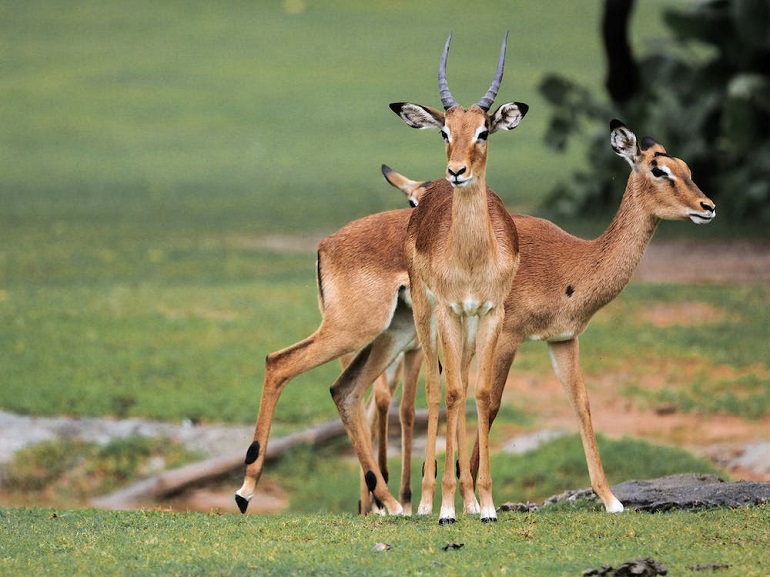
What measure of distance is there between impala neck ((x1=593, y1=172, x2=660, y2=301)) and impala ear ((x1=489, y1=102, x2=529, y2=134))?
114cm

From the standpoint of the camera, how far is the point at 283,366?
842 centimetres

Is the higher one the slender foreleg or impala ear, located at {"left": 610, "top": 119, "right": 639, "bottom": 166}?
impala ear, located at {"left": 610, "top": 119, "right": 639, "bottom": 166}

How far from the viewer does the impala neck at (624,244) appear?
324 inches

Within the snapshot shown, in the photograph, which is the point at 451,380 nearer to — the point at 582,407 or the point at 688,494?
the point at 582,407

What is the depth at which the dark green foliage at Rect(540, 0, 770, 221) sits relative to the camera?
64.5 feet

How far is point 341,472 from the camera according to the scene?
36.4 feet

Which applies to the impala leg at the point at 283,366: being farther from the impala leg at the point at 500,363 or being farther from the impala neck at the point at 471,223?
the impala neck at the point at 471,223

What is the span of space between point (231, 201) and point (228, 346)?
1317cm

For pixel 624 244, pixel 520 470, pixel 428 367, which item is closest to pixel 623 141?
pixel 624 244

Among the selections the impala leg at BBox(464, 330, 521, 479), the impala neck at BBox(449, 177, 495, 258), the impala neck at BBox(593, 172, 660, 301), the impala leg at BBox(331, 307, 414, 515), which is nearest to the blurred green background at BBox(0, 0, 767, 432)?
the impala leg at BBox(331, 307, 414, 515)

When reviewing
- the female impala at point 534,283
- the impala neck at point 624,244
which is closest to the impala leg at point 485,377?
the female impala at point 534,283

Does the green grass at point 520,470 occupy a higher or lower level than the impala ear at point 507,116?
lower

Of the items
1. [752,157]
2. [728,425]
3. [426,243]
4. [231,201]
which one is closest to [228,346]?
[728,425]

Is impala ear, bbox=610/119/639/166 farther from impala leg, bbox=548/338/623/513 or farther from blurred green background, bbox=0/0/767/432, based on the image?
blurred green background, bbox=0/0/767/432
